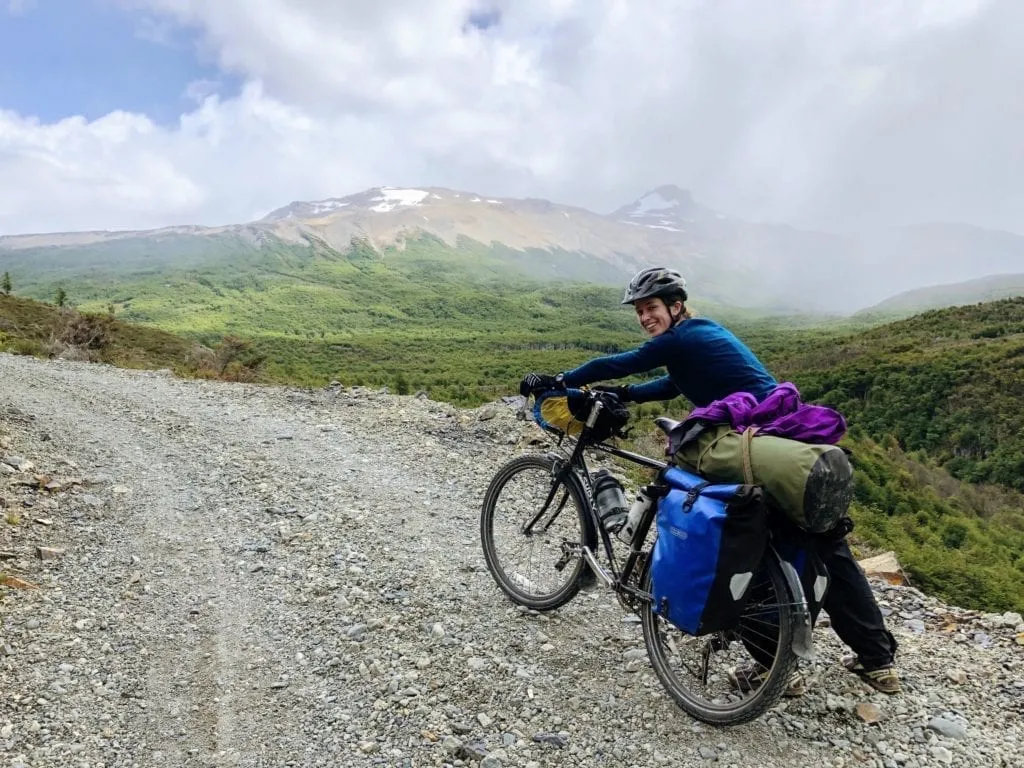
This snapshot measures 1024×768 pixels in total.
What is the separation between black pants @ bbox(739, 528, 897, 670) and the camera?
3.52 metres

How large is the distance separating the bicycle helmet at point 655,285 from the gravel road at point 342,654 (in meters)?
2.54

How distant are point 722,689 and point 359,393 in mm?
11741

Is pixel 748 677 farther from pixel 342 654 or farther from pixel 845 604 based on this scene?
pixel 342 654

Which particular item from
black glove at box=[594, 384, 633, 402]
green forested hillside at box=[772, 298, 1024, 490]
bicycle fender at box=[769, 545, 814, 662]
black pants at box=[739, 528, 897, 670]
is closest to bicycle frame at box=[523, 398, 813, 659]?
bicycle fender at box=[769, 545, 814, 662]

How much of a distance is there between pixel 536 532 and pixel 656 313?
2088 millimetres

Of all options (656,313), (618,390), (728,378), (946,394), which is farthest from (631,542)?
(946,394)

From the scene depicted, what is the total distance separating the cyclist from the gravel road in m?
0.28

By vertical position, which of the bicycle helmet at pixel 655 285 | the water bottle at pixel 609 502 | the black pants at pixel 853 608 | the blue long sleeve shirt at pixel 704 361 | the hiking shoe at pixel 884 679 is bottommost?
the hiking shoe at pixel 884 679

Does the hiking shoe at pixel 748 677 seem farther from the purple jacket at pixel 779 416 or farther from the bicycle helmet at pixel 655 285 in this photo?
the bicycle helmet at pixel 655 285

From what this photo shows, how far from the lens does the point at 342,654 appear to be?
4.43 metres

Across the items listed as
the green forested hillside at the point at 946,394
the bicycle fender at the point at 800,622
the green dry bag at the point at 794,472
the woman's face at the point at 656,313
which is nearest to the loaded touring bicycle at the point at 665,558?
the bicycle fender at the point at 800,622

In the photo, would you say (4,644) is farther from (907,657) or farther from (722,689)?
(907,657)

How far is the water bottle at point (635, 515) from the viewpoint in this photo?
159 inches

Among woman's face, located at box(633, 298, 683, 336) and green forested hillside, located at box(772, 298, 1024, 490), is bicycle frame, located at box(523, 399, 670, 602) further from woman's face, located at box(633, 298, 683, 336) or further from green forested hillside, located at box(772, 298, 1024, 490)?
green forested hillside, located at box(772, 298, 1024, 490)
